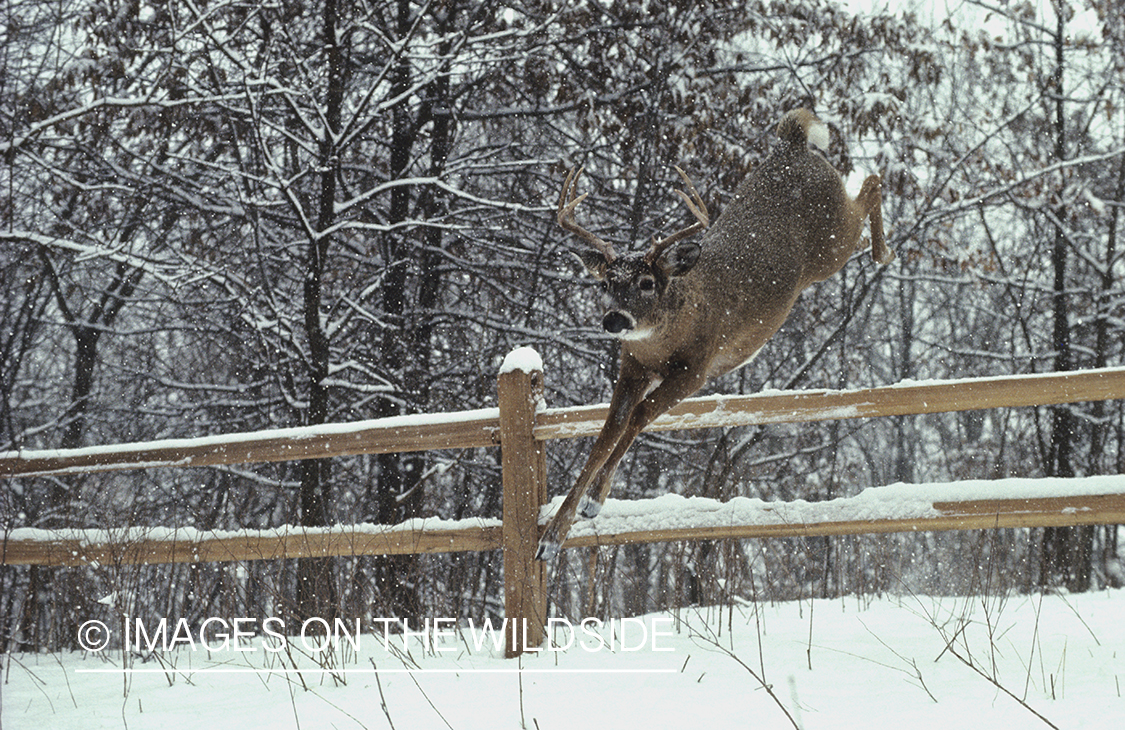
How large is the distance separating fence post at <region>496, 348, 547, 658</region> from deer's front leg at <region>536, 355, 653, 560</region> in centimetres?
178

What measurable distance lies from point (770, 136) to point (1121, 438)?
795 centimetres

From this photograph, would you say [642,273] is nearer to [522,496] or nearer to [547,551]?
[547,551]

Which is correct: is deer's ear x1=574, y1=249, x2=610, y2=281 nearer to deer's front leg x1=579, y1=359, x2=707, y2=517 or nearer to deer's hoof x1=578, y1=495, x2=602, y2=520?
deer's front leg x1=579, y1=359, x2=707, y2=517

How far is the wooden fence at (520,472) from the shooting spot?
3418 millimetres

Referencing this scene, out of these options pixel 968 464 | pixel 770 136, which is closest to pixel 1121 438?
pixel 968 464

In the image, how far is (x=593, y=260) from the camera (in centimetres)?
227

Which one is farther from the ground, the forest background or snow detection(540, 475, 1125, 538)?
the forest background

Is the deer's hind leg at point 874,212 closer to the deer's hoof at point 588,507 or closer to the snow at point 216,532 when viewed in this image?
the deer's hoof at point 588,507

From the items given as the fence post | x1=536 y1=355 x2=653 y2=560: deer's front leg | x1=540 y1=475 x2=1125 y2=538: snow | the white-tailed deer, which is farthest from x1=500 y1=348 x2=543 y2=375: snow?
x1=536 y1=355 x2=653 y2=560: deer's front leg

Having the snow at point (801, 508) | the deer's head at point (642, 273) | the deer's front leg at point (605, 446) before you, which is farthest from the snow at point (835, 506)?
the deer's head at point (642, 273)

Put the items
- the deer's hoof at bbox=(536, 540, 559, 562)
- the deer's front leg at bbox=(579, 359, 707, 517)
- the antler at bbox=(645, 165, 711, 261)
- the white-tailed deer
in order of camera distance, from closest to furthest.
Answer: the deer's hoof at bbox=(536, 540, 559, 562), the deer's front leg at bbox=(579, 359, 707, 517), the white-tailed deer, the antler at bbox=(645, 165, 711, 261)

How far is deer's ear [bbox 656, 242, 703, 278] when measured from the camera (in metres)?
2.11

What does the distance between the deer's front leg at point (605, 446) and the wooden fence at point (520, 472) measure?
3.42 ft

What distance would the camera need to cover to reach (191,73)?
22.8 ft
